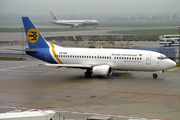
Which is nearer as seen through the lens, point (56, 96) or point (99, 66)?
point (56, 96)

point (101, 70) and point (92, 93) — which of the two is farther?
point (101, 70)

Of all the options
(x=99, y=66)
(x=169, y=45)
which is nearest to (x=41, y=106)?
(x=99, y=66)

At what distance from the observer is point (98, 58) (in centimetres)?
4572

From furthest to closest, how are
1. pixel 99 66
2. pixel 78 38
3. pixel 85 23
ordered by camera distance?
pixel 85 23
pixel 78 38
pixel 99 66

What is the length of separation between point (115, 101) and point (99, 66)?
1269cm

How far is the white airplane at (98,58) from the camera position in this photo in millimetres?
43594

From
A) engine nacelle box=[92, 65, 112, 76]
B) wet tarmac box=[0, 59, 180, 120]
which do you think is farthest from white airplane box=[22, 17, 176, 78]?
wet tarmac box=[0, 59, 180, 120]

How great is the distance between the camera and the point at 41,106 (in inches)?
1164

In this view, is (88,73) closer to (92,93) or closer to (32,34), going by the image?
(32,34)

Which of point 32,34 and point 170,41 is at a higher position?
point 32,34

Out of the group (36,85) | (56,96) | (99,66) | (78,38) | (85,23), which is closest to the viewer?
(56,96)

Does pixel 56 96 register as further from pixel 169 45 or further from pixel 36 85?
pixel 169 45

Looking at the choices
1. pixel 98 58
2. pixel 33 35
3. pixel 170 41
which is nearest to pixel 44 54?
pixel 33 35

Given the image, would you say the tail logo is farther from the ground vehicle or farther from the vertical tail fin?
the ground vehicle
